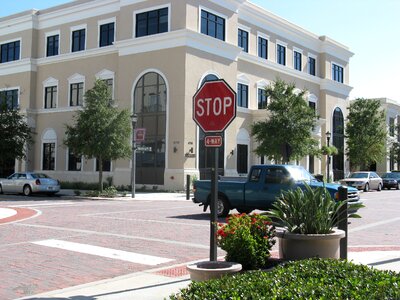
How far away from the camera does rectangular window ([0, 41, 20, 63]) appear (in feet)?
151

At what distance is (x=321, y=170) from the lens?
50.5 metres

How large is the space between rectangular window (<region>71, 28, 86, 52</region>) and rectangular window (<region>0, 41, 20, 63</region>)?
666 cm

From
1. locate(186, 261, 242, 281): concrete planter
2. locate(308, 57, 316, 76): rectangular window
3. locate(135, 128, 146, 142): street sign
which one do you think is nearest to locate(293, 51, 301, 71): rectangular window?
locate(308, 57, 316, 76): rectangular window

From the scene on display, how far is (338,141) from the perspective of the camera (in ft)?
178

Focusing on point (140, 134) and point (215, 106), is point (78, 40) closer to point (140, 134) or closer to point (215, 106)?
point (140, 134)

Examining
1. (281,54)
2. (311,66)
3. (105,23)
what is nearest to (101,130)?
(105,23)

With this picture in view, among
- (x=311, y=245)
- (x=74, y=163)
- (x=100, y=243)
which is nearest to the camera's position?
(x=311, y=245)

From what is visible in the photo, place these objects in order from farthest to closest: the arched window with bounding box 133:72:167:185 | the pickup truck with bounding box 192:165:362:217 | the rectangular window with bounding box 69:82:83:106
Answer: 1. the rectangular window with bounding box 69:82:83:106
2. the arched window with bounding box 133:72:167:185
3. the pickup truck with bounding box 192:165:362:217

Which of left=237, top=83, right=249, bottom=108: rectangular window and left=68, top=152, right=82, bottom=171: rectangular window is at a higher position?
left=237, top=83, right=249, bottom=108: rectangular window

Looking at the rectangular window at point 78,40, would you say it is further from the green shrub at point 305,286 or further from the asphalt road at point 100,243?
the green shrub at point 305,286

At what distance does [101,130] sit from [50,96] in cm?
1658

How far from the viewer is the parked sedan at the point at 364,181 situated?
39281 millimetres

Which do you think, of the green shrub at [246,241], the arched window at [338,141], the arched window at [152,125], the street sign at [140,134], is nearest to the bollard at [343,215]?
the green shrub at [246,241]

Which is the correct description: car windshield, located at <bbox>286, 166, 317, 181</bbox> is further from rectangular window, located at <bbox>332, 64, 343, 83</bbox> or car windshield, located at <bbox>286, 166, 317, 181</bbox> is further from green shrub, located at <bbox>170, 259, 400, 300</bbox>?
rectangular window, located at <bbox>332, 64, 343, 83</bbox>
